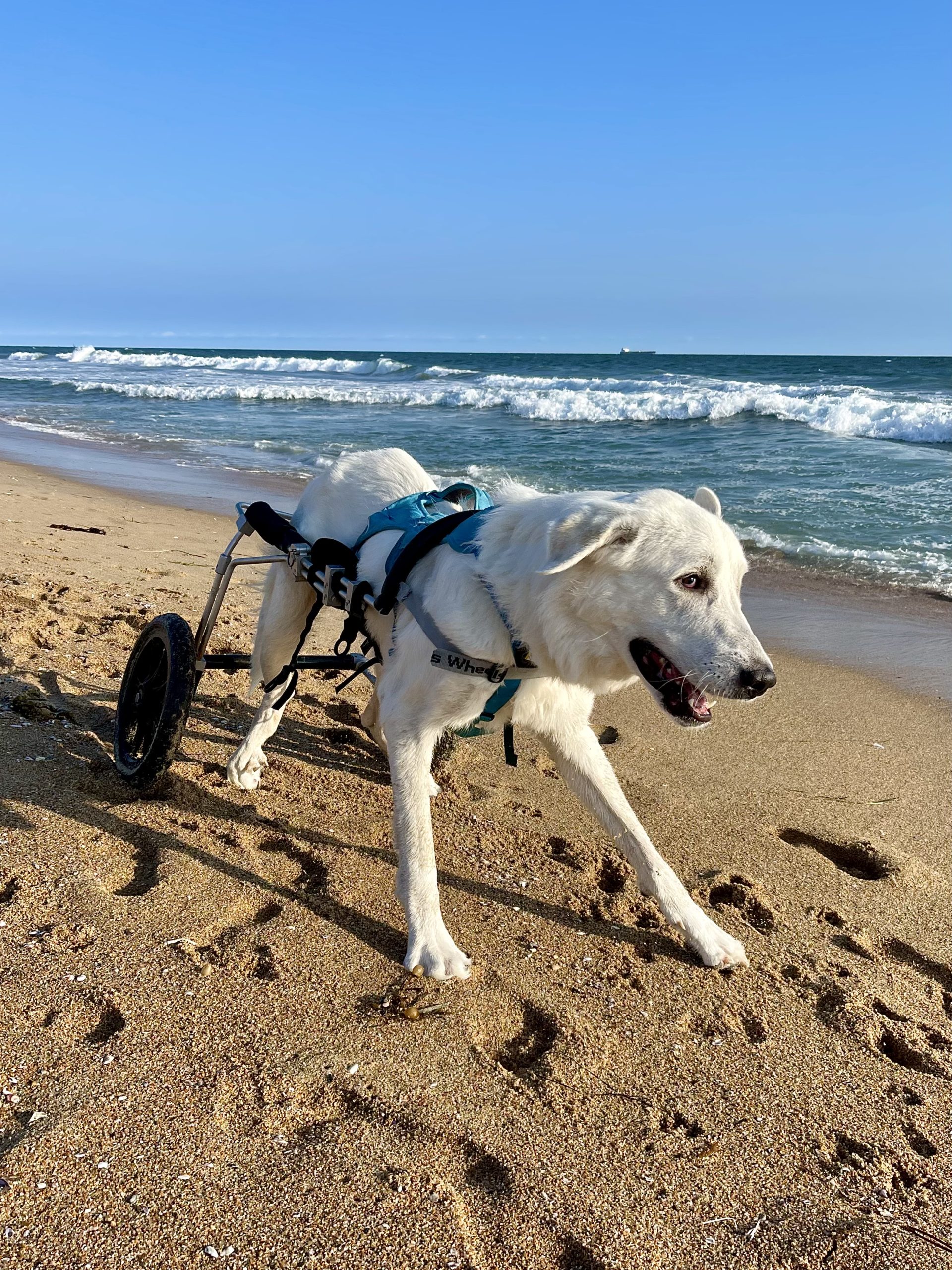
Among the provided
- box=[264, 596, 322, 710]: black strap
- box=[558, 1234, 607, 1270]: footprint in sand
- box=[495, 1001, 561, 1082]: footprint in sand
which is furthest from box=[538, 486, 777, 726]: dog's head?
box=[264, 596, 322, 710]: black strap

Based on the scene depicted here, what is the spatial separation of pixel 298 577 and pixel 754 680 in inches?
85.9

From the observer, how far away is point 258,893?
343 centimetres

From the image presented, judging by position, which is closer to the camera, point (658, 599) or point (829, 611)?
point (658, 599)

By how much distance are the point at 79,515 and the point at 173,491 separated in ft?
8.12

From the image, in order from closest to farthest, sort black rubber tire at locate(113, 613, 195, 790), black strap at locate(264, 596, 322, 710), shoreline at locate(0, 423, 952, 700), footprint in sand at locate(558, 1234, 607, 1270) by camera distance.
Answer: footprint in sand at locate(558, 1234, 607, 1270) → black rubber tire at locate(113, 613, 195, 790) → black strap at locate(264, 596, 322, 710) → shoreline at locate(0, 423, 952, 700)

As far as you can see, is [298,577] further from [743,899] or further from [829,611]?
[829,611]

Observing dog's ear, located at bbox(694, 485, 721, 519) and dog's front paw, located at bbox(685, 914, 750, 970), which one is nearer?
dog's front paw, located at bbox(685, 914, 750, 970)

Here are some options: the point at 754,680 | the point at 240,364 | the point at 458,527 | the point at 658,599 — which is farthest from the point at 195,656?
the point at 240,364

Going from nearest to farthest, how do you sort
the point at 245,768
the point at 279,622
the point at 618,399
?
the point at 245,768, the point at 279,622, the point at 618,399

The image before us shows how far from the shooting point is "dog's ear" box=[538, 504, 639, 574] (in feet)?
9.20

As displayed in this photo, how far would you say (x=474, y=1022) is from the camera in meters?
2.83

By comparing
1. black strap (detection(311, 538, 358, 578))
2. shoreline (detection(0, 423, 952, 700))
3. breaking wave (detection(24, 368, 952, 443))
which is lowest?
shoreline (detection(0, 423, 952, 700))

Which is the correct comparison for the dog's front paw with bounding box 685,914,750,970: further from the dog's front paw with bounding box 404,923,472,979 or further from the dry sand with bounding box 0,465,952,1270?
the dog's front paw with bounding box 404,923,472,979

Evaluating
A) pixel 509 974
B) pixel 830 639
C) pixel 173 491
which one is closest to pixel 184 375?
pixel 173 491
